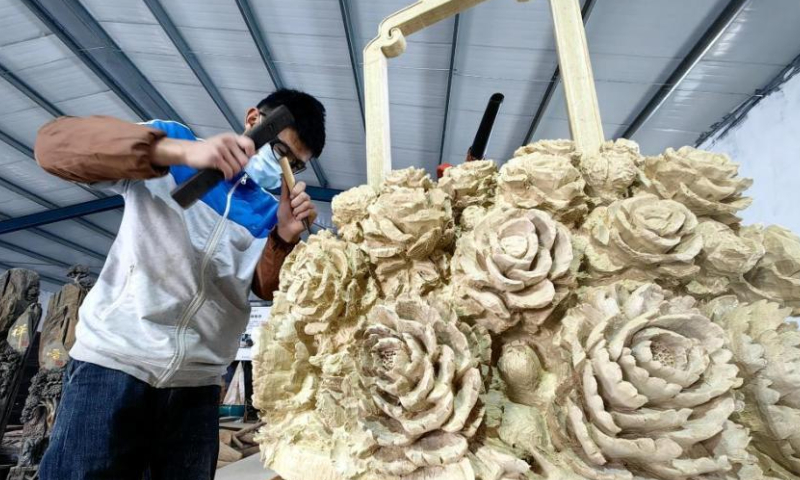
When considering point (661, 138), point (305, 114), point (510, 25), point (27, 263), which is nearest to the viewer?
point (305, 114)

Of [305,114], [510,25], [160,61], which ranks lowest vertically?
[305,114]

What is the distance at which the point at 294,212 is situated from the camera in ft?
3.00

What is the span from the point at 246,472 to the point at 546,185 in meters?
2.04

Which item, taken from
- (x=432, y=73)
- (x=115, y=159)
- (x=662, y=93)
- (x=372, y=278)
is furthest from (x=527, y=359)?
(x=662, y=93)

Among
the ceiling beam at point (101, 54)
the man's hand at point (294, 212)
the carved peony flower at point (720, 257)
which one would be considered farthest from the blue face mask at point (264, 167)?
the ceiling beam at point (101, 54)

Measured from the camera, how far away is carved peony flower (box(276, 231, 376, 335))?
1.99ft

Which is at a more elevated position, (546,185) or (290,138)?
(290,138)

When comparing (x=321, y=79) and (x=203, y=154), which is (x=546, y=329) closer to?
(x=203, y=154)

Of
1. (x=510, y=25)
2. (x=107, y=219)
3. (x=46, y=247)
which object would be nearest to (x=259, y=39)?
(x=510, y=25)

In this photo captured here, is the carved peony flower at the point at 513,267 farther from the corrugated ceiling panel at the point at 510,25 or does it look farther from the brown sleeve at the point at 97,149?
the corrugated ceiling panel at the point at 510,25

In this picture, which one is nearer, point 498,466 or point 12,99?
point 498,466

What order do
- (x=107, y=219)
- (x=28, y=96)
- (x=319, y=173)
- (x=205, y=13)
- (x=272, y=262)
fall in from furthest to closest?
(x=107, y=219)
(x=319, y=173)
(x=28, y=96)
(x=205, y=13)
(x=272, y=262)

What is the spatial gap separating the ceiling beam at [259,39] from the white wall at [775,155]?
2.31m

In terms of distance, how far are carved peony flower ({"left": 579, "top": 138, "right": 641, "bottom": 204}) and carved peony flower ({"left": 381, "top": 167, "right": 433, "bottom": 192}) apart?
0.24 meters
